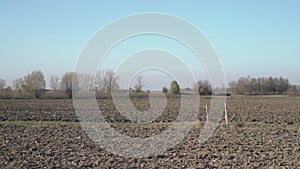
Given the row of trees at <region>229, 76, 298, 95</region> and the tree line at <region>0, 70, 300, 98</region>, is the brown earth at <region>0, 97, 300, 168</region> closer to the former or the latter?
the tree line at <region>0, 70, 300, 98</region>

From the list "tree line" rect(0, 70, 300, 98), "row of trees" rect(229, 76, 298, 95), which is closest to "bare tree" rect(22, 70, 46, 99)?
"tree line" rect(0, 70, 300, 98)

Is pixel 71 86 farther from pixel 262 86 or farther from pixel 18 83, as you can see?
pixel 262 86

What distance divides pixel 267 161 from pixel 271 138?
513 cm

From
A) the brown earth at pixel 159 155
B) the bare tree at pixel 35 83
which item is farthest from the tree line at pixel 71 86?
the brown earth at pixel 159 155

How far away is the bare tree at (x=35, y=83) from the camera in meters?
61.9

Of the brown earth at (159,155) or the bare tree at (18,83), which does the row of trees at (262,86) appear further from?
the brown earth at (159,155)

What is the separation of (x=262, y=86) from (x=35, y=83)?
51151 millimetres

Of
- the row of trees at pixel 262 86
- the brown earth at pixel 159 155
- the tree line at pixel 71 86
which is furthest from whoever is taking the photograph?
the row of trees at pixel 262 86

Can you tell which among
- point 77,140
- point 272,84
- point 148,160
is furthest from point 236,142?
point 272,84

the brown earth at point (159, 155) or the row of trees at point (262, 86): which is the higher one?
the row of trees at point (262, 86)

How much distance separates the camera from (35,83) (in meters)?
68.6

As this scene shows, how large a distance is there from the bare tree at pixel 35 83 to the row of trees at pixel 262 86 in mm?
39427

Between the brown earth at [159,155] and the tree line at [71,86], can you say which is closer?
the brown earth at [159,155]

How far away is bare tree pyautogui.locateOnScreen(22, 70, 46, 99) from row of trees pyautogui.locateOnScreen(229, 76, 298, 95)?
39427 mm
